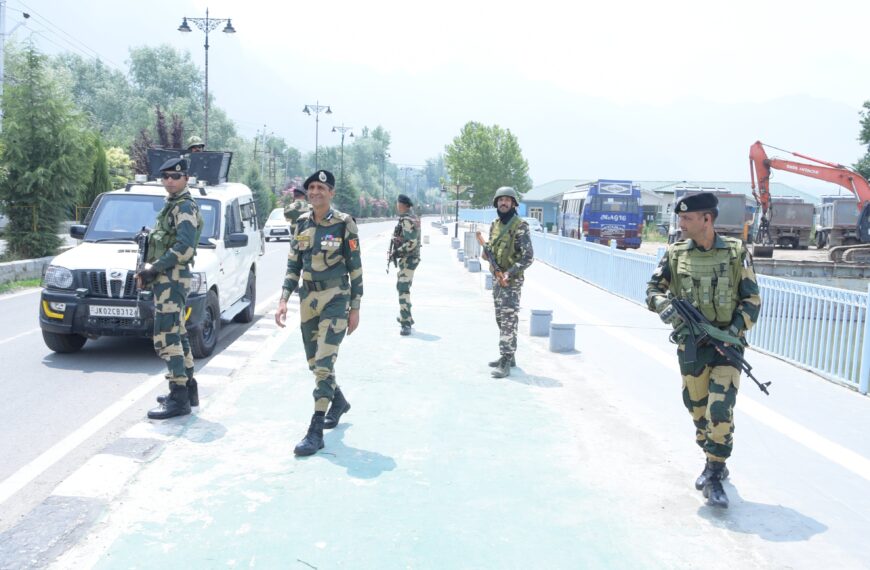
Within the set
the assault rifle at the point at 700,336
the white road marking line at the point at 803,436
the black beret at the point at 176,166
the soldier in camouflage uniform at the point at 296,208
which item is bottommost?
the white road marking line at the point at 803,436

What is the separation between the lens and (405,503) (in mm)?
4449

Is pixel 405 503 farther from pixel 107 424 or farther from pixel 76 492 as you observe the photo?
pixel 107 424

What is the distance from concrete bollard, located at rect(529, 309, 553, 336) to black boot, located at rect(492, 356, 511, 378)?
2.75 m

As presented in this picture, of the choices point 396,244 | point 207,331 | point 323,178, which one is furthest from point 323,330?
point 396,244

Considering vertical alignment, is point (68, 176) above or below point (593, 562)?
above

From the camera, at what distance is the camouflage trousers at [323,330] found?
17.9 ft

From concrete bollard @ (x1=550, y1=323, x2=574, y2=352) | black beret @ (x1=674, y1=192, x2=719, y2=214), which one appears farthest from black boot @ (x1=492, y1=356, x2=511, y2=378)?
black beret @ (x1=674, y1=192, x2=719, y2=214)

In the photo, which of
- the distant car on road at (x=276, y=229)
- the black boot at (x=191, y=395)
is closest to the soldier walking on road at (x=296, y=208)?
the black boot at (x=191, y=395)

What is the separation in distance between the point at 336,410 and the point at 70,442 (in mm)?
1902

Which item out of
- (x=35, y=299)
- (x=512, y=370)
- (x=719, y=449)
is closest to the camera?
(x=719, y=449)

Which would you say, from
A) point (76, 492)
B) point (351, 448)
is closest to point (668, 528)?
point (351, 448)

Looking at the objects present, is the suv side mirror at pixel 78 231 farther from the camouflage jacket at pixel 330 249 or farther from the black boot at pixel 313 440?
the black boot at pixel 313 440

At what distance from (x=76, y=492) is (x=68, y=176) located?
15795mm

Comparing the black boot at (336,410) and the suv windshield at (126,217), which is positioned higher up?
the suv windshield at (126,217)
